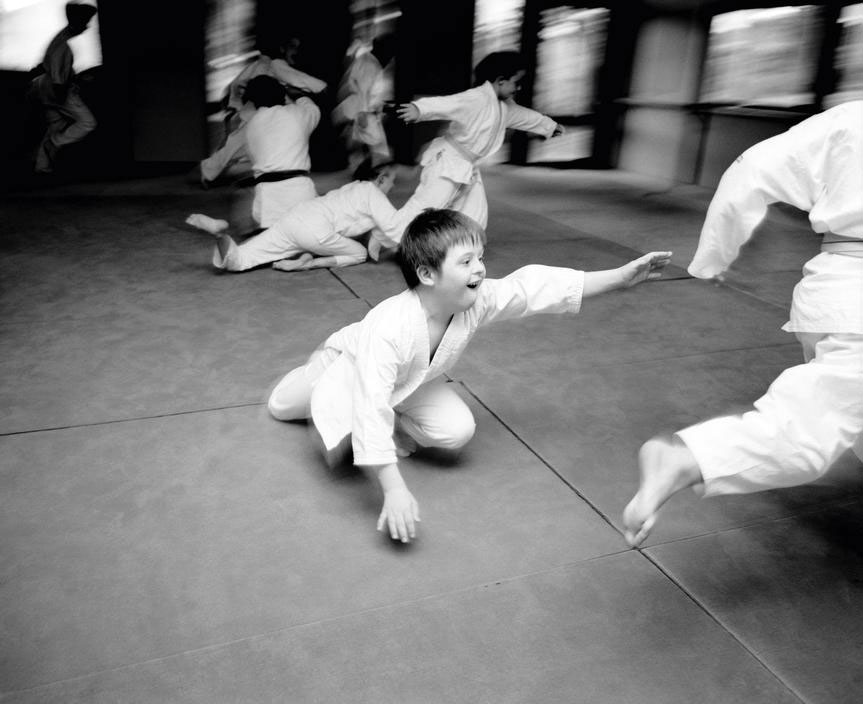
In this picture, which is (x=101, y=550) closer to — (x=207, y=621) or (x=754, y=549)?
(x=207, y=621)

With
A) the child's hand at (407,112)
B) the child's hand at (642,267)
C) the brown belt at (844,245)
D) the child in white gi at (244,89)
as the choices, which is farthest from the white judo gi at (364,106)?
the brown belt at (844,245)

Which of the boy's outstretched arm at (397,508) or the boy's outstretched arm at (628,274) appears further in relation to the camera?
the boy's outstretched arm at (628,274)

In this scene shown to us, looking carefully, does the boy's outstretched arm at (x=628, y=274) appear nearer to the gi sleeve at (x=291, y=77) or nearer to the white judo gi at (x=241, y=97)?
the white judo gi at (x=241, y=97)

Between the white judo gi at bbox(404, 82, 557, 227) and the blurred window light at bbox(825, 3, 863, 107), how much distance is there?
3796 millimetres

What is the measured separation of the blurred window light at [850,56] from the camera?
697cm

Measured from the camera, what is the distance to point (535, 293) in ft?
7.88

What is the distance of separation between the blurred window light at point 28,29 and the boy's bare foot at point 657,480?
315 inches

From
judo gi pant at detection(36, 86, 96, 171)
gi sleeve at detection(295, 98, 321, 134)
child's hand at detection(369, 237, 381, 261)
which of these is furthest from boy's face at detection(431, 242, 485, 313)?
judo gi pant at detection(36, 86, 96, 171)

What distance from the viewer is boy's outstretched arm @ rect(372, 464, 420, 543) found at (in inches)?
76.9

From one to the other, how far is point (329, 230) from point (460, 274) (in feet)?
9.54

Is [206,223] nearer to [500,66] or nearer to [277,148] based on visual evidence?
[277,148]

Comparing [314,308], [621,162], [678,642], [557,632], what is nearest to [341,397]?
[557,632]

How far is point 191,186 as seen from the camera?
755 centimetres

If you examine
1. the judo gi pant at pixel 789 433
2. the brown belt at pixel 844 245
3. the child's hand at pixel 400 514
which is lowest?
the child's hand at pixel 400 514
